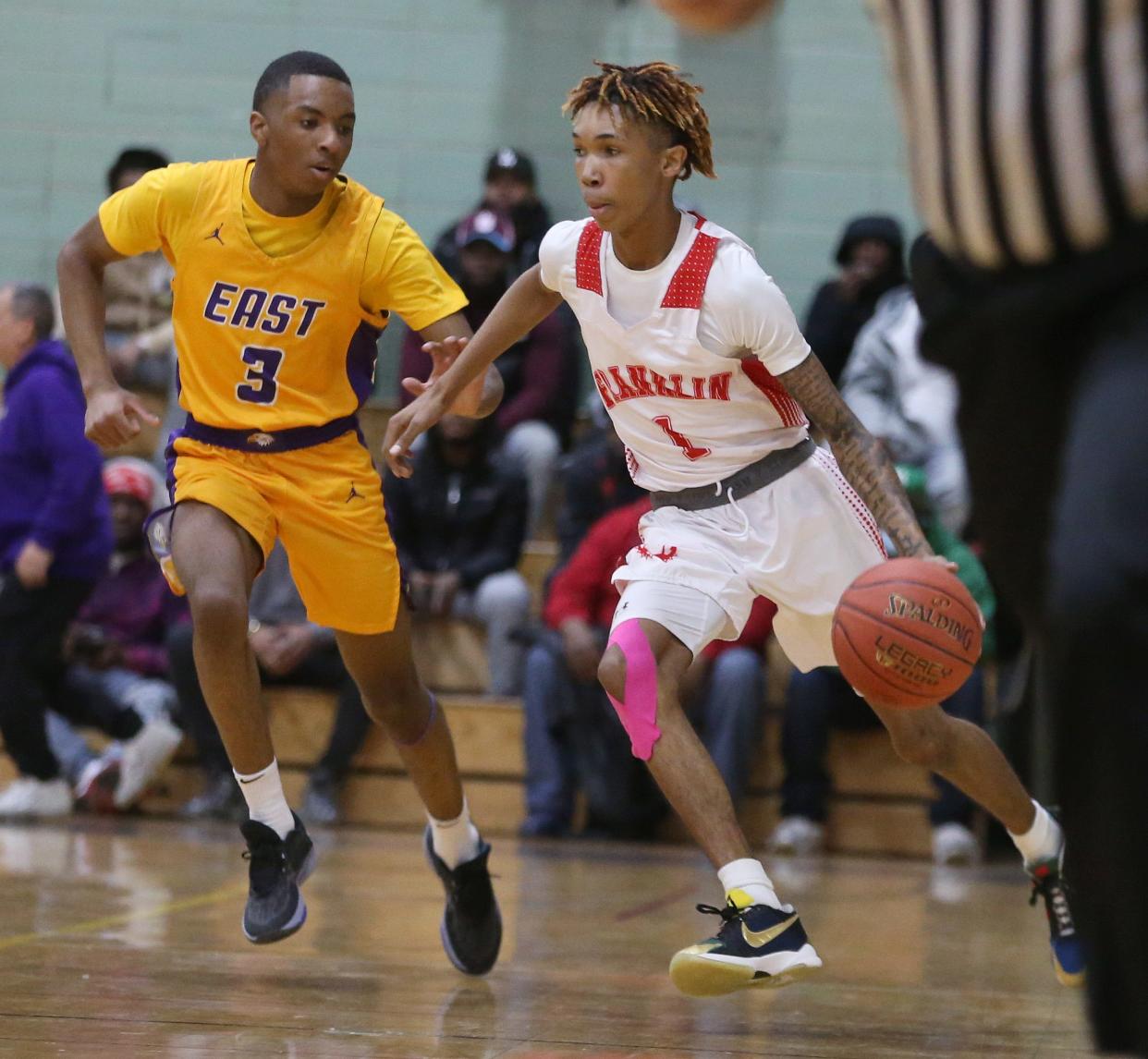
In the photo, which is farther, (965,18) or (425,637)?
(425,637)

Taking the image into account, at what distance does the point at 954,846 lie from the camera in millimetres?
8227

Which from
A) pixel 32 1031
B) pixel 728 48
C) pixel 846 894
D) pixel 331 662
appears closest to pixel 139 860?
pixel 331 662

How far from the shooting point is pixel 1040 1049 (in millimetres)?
3988

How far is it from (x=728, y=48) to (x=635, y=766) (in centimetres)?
442

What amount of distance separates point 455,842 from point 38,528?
4.25 meters

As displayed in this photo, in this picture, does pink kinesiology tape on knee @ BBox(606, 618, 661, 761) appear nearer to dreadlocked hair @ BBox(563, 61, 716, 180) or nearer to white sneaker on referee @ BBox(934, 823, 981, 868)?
dreadlocked hair @ BBox(563, 61, 716, 180)

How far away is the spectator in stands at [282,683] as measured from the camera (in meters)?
8.71

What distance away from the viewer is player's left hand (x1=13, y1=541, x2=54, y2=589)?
8.57 meters

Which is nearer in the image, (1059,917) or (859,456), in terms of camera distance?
(859,456)

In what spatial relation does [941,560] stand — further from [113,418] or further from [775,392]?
[113,418]

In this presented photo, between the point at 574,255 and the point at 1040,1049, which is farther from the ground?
the point at 574,255

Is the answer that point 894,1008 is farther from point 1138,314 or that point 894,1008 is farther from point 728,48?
point 728,48

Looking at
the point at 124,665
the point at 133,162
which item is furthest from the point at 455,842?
the point at 133,162

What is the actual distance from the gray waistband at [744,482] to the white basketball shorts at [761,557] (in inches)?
0.7
